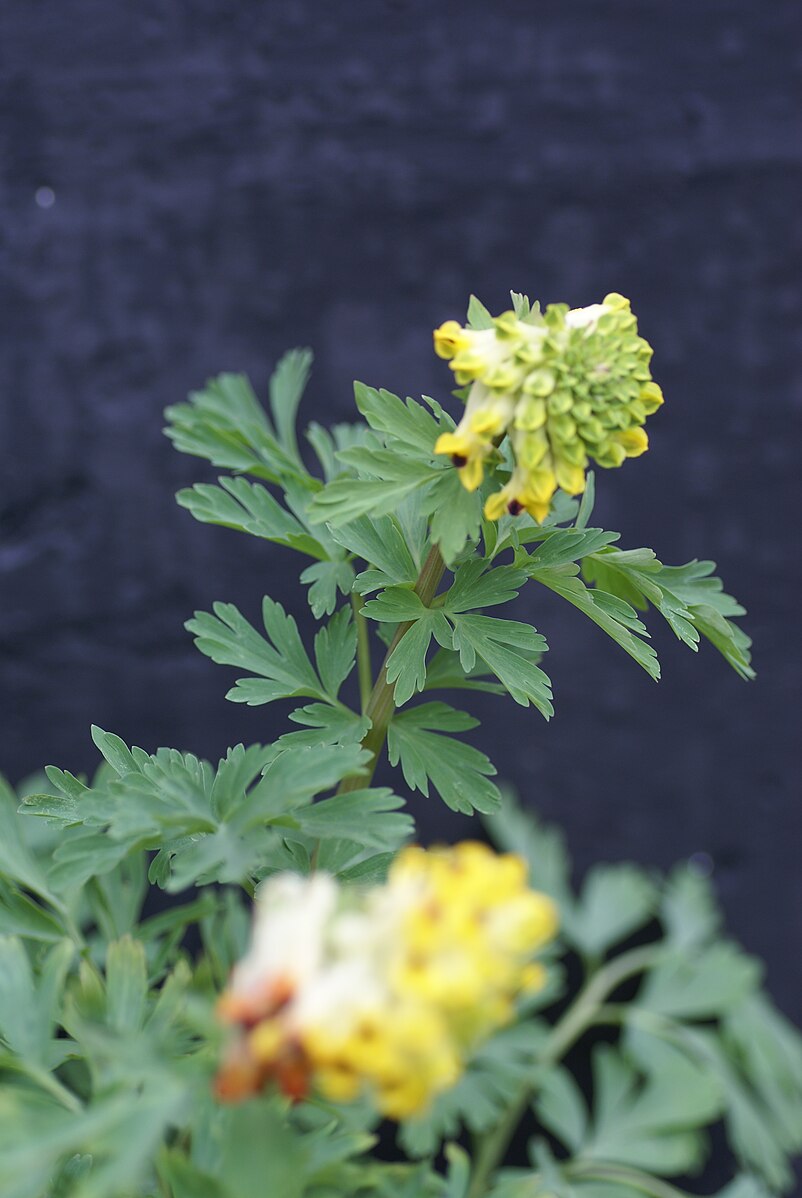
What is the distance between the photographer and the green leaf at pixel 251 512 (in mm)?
616

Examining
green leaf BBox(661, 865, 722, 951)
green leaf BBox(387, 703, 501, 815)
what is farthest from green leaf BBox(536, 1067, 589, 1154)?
green leaf BBox(387, 703, 501, 815)

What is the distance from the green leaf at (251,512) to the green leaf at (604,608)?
148 mm

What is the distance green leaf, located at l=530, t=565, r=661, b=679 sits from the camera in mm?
549

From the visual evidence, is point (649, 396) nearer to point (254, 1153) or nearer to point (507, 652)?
point (507, 652)

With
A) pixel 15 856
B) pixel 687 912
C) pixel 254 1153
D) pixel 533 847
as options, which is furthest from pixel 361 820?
pixel 687 912

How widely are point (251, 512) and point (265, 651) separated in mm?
88

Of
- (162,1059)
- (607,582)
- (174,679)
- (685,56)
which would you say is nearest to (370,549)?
(607,582)

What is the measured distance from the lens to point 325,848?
0.59m

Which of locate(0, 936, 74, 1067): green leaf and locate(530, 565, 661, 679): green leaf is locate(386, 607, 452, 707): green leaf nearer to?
locate(530, 565, 661, 679): green leaf

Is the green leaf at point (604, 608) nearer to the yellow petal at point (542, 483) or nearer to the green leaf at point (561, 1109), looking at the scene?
the yellow petal at point (542, 483)

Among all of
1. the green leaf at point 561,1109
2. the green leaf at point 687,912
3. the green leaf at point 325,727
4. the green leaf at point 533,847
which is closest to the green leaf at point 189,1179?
the green leaf at point 325,727

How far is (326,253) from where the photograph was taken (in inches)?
52.5

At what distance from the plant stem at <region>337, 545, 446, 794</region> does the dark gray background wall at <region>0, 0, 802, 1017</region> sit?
761mm

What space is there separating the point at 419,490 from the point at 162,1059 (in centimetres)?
34
